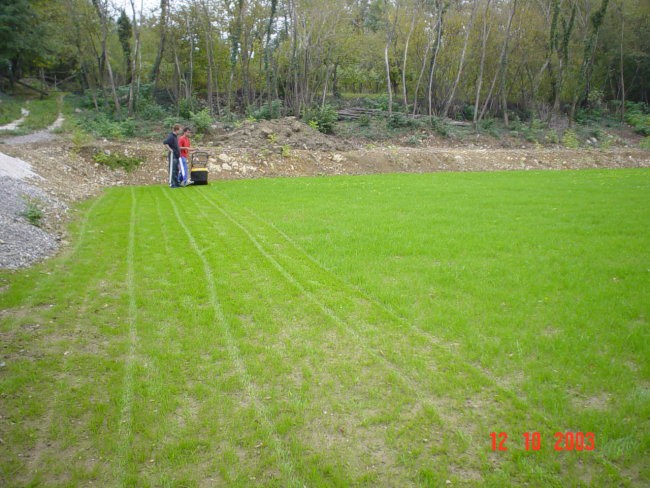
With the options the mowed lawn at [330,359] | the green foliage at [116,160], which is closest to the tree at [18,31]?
the green foliage at [116,160]

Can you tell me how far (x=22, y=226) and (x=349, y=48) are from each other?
29842mm

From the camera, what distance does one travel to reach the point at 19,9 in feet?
106

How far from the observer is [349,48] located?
108ft

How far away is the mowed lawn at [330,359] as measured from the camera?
3.19m

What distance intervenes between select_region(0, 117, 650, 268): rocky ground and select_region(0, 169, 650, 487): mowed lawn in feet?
16.0

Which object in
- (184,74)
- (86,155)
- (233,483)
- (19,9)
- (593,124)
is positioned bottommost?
(233,483)

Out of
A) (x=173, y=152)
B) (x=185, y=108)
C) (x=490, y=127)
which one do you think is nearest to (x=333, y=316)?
(x=173, y=152)

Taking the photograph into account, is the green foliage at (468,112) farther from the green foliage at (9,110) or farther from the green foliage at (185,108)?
the green foliage at (9,110)

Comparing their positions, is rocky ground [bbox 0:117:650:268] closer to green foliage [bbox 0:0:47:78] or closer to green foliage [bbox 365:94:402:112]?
green foliage [bbox 365:94:402:112]

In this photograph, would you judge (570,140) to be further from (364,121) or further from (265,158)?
(265,158)

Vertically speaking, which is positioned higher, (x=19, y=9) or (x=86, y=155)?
(x=19, y=9)

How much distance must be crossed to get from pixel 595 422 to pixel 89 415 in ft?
14.0

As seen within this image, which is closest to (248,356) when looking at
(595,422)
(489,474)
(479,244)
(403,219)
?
(489,474)

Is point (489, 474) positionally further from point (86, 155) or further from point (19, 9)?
point (19, 9)
